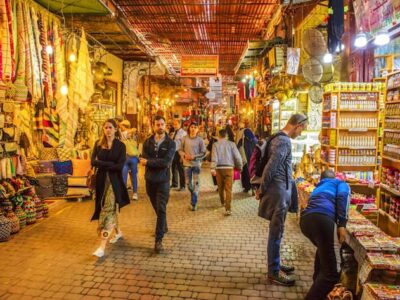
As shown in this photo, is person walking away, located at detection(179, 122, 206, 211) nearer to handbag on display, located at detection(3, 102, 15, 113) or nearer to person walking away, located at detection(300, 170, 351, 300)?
handbag on display, located at detection(3, 102, 15, 113)

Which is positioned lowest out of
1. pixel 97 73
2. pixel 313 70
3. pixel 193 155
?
pixel 193 155

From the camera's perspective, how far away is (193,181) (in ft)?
27.5

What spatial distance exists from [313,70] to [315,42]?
708mm

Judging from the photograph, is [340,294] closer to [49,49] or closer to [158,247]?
[158,247]

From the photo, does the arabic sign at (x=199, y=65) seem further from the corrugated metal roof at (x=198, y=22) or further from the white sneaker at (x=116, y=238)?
the white sneaker at (x=116, y=238)

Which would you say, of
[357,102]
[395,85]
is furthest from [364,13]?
[357,102]

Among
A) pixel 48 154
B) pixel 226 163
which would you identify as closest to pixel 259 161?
pixel 226 163

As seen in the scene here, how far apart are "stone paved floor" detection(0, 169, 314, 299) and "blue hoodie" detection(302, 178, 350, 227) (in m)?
1.22

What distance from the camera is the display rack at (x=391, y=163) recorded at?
5.71 meters

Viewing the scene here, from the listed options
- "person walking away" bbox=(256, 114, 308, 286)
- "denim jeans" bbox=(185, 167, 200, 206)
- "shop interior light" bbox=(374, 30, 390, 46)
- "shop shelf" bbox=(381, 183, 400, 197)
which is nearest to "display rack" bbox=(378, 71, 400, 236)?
"shop shelf" bbox=(381, 183, 400, 197)

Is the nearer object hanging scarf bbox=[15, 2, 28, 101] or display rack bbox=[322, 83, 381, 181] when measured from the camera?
hanging scarf bbox=[15, 2, 28, 101]

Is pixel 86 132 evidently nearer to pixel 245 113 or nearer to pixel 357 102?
pixel 357 102

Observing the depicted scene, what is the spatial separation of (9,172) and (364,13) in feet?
24.5

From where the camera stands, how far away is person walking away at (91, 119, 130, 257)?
5.46 metres
